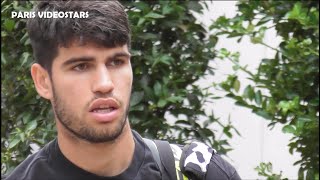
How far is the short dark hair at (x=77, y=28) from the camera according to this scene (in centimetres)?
200

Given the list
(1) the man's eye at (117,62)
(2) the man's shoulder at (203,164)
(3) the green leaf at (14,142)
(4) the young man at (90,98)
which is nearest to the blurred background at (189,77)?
(3) the green leaf at (14,142)

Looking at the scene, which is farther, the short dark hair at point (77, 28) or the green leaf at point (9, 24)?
the green leaf at point (9, 24)

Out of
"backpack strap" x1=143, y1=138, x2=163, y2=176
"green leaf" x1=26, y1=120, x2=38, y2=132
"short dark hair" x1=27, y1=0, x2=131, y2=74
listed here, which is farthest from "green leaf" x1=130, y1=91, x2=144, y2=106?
"short dark hair" x1=27, y1=0, x2=131, y2=74

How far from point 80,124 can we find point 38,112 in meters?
1.44

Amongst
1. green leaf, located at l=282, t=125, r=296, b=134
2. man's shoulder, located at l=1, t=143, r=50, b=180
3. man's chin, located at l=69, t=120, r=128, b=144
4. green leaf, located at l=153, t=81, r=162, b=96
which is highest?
man's chin, located at l=69, t=120, r=128, b=144

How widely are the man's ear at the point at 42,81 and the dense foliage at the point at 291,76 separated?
1.23 m

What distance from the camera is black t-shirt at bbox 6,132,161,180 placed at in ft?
6.78

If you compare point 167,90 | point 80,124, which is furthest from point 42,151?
point 167,90

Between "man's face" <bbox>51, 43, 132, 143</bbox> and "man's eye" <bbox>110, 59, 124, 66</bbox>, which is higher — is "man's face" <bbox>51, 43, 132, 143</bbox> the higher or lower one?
the lower one

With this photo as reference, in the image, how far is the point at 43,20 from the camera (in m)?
2.08

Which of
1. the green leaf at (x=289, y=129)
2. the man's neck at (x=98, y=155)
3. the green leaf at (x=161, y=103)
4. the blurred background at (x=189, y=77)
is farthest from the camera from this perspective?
the green leaf at (x=161, y=103)

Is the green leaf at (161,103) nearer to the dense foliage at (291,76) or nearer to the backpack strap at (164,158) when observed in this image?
the dense foliage at (291,76)

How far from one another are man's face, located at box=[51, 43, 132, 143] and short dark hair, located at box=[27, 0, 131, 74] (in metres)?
0.03

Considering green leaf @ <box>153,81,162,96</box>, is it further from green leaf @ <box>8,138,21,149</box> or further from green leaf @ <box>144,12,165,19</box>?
green leaf @ <box>8,138,21,149</box>
